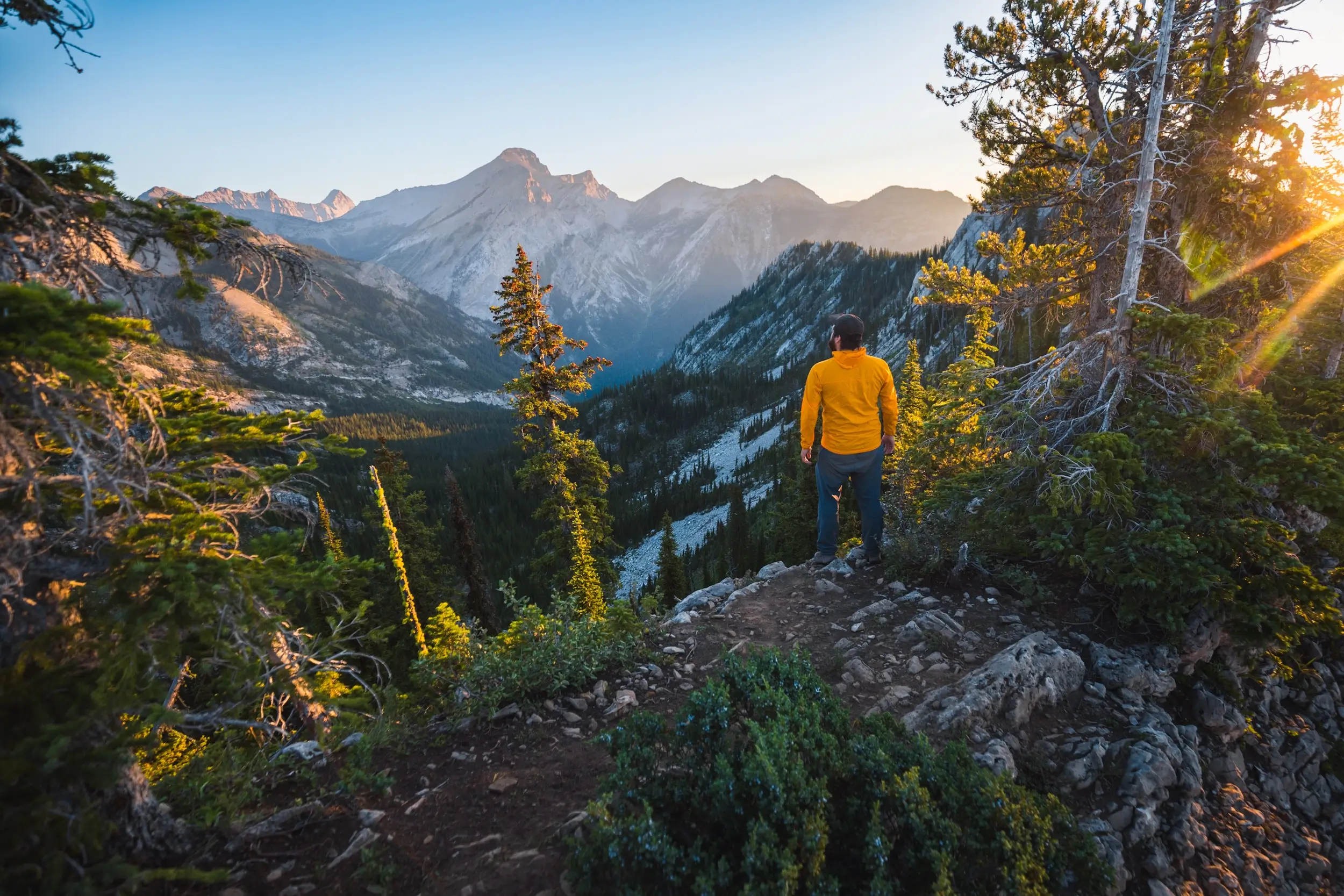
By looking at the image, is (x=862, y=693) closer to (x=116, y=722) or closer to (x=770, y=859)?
(x=770, y=859)

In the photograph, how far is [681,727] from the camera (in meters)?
3.54

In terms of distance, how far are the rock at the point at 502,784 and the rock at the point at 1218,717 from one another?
665 centimetres

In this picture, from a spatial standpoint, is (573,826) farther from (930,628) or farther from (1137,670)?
(1137,670)

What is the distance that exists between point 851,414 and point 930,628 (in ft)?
9.47

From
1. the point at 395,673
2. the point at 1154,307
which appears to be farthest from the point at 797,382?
the point at 1154,307

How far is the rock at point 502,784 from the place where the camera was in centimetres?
441

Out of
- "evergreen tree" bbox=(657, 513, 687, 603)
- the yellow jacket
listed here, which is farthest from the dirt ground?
"evergreen tree" bbox=(657, 513, 687, 603)

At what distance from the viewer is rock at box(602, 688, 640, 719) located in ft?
17.9

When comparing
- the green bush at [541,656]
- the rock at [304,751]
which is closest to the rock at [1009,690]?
the green bush at [541,656]

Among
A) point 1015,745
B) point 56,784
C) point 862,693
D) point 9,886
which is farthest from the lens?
point 862,693

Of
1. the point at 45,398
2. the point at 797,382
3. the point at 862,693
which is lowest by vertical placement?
the point at 797,382

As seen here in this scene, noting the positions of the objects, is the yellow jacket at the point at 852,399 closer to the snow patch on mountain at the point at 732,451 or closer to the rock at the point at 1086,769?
the rock at the point at 1086,769

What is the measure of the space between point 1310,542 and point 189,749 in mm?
15925

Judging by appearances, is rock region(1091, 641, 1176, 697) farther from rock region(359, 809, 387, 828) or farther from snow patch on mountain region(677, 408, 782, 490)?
snow patch on mountain region(677, 408, 782, 490)
